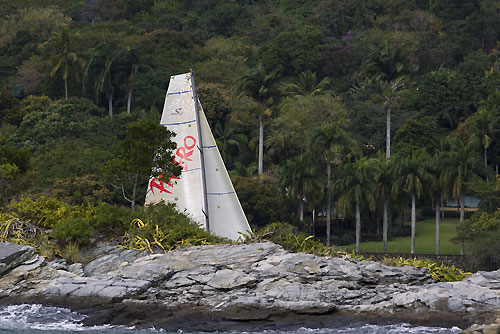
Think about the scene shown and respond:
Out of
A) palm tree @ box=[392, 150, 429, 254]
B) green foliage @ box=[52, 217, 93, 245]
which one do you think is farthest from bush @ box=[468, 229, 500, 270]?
green foliage @ box=[52, 217, 93, 245]

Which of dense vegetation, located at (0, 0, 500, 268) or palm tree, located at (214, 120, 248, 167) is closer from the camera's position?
dense vegetation, located at (0, 0, 500, 268)

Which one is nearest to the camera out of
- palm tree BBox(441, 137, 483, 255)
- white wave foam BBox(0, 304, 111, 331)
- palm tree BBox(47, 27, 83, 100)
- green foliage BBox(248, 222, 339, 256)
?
white wave foam BBox(0, 304, 111, 331)

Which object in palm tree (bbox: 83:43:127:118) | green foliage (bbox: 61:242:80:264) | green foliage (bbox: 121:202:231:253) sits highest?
palm tree (bbox: 83:43:127:118)

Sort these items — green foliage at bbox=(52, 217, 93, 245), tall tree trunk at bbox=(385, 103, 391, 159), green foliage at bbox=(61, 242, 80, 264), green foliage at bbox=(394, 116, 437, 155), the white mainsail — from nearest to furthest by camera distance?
1. green foliage at bbox=(61, 242, 80, 264)
2. green foliage at bbox=(52, 217, 93, 245)
3. the white mainsail
4. tall tree trunk at bbox=(385, 103, 391, 159)
5. green foliage at bbox=(394, 116, 437, 155)

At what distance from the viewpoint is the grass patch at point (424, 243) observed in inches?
2383

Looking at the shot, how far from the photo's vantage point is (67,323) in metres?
28.9

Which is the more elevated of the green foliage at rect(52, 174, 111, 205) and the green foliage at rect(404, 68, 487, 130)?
the green foliage at rect(404, 68, 487, 130)

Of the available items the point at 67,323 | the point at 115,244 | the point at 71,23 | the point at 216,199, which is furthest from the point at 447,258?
the point at 71,23

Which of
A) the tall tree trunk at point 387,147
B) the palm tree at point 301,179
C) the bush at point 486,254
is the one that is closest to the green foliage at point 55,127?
the palm tree at point 301,179

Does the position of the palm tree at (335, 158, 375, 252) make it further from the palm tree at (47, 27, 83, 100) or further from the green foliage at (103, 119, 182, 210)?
the palm tree at (47, 27, 83, 100)

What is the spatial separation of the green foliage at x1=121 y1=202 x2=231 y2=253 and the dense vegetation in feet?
0.60

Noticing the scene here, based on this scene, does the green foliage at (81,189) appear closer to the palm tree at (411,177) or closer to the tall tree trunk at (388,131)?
the palm tree at (411,177)

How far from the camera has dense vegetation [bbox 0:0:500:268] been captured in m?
54.2

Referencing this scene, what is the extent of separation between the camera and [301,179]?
6175cm
